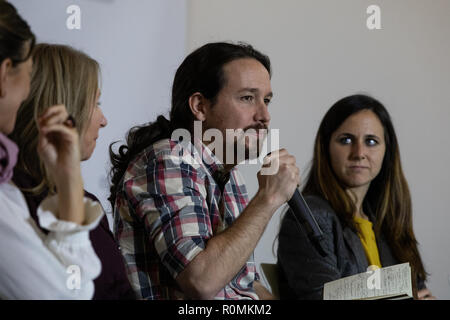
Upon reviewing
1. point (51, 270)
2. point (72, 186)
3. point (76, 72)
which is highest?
point (76, 72)

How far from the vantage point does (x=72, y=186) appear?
2.63ft

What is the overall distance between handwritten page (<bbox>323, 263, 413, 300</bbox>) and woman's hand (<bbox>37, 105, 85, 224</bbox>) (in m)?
0.63

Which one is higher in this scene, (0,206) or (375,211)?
(0,206)

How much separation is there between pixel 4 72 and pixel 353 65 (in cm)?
182

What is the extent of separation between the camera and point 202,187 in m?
1.22

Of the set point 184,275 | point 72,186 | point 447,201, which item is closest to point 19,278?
point 72,186

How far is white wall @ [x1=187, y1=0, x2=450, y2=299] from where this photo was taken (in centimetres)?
231

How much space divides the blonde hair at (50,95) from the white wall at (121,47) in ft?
2.23

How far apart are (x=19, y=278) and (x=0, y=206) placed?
102 mm

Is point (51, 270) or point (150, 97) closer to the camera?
point (51, 270)

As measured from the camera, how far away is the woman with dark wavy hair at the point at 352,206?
1583 mm
